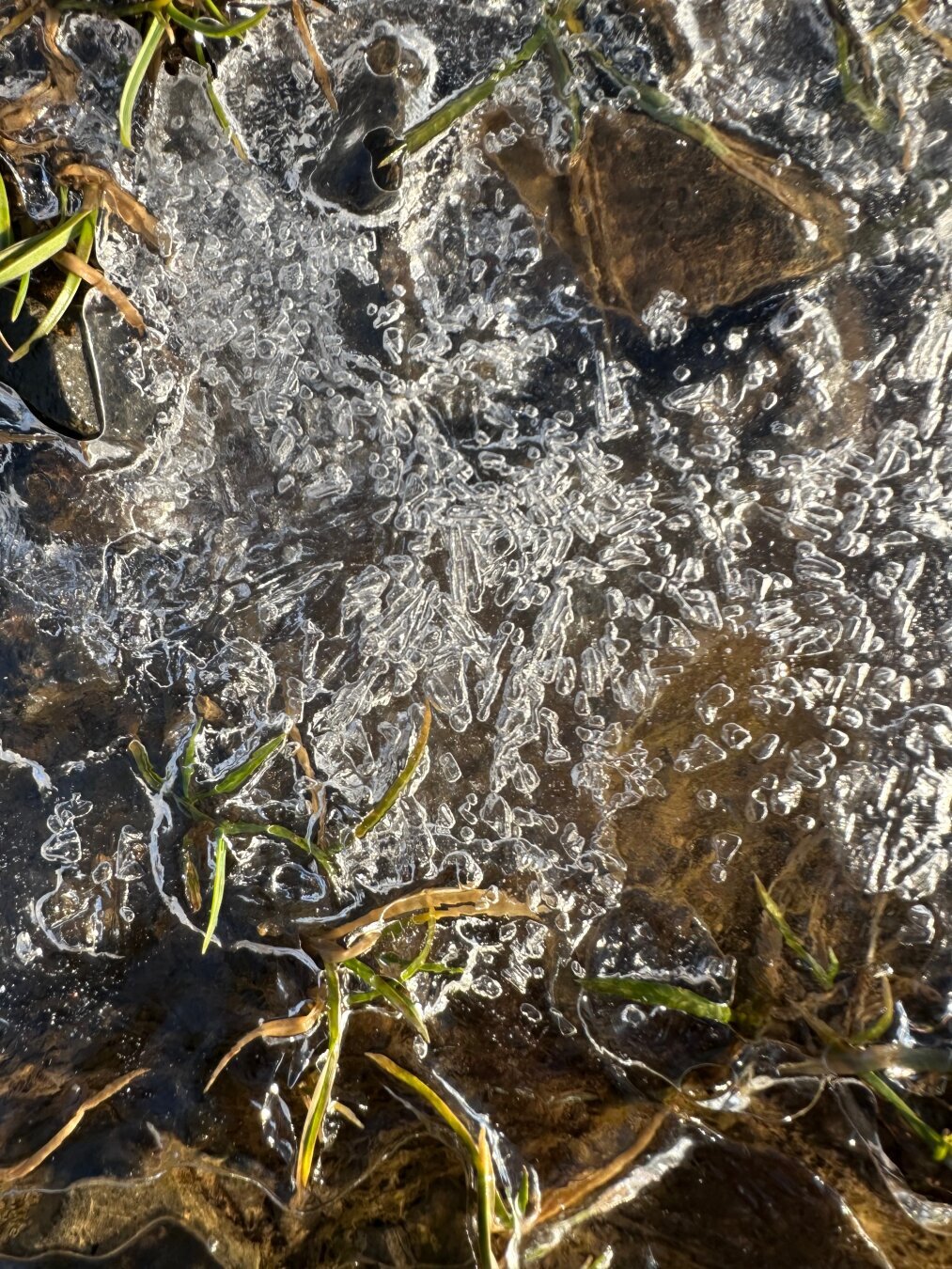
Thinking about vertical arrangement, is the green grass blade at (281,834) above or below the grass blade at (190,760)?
below

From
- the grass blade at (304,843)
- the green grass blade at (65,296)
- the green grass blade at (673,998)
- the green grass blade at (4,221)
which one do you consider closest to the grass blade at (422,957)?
the grass blade at (304,843)

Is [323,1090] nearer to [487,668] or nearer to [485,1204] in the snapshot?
[485,1204]

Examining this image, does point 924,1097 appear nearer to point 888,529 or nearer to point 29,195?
point 888,529

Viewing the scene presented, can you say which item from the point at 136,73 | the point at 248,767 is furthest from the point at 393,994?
the point at 136,73

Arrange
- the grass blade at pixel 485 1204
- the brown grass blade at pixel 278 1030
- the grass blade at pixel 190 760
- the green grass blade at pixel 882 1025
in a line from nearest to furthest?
the grass blade at pixel 485 1204, the green grass blade at pixel 882 1025, the brown grass blade at pixel 278 1030, the grass blade at pixel 190 760

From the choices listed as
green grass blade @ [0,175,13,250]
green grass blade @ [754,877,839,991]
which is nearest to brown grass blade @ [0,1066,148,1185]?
green grass blade @ [754,877,839,991]

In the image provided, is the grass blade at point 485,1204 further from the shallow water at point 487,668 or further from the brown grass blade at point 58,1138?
the brown grass blade at point 58,1138
